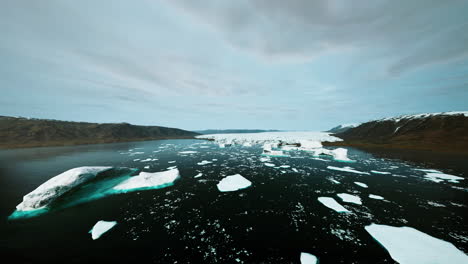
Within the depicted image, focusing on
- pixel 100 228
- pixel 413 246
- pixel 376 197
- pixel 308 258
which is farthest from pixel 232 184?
pixel 376 197

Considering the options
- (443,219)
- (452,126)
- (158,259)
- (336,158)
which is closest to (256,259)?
(158,259)

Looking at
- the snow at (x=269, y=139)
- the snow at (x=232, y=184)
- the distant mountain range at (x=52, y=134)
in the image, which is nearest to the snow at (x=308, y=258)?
the snow at (x=232, y=184)

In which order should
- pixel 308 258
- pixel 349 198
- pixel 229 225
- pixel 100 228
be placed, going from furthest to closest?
1. pixel 349 198
2. pixel 229 225
3. pixel 100 228
4. pixel 308 258

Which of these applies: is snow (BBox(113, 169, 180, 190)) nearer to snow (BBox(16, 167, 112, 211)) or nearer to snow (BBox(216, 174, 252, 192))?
snow (BBox(16, 167, 112, 211))

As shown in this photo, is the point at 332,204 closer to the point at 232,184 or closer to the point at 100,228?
the point at 232,184

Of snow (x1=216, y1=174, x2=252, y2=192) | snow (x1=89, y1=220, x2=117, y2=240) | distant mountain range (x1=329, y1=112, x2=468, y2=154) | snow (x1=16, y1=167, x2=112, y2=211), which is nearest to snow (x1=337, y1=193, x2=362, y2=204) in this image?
snow (x1=216, y1=174, x2=252, y2=192)

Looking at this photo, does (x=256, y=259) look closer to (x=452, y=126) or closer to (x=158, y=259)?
(x=158, y=259)
